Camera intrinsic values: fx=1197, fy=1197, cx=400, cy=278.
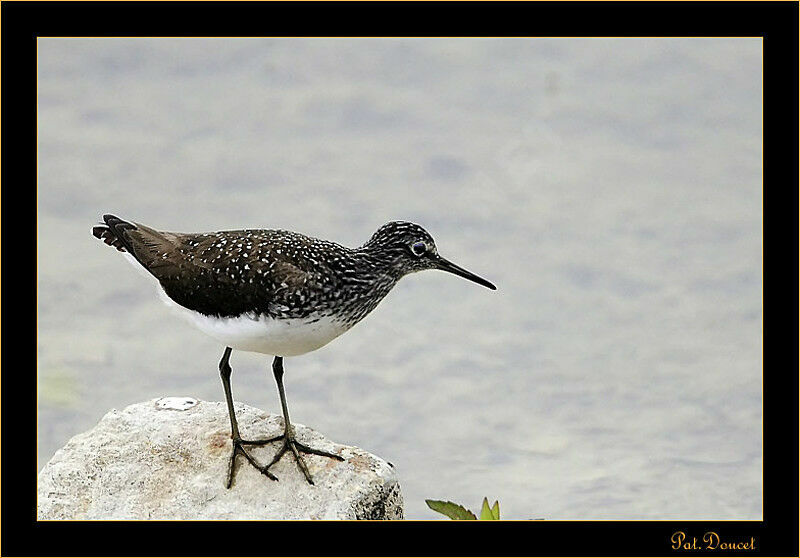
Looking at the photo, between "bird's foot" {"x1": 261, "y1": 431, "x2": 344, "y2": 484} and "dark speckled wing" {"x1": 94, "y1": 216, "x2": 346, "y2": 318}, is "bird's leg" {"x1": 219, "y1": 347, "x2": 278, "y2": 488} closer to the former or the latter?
"bird's foot" {"x1": 261, "y1": 431, "x2": 344, "y2": 484}

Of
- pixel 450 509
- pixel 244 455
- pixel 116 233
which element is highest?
pixel 116 233

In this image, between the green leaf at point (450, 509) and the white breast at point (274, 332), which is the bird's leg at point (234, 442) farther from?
the green leaf at point (450, 509)

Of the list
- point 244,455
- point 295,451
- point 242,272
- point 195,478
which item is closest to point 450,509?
point 295,451

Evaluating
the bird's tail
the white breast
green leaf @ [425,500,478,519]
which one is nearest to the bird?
the white breast

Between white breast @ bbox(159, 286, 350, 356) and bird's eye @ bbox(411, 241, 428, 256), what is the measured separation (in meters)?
0.66

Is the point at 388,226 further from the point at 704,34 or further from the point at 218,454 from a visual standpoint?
the point at 704,34

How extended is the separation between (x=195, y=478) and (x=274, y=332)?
1087 mm

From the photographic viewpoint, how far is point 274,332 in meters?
6.99

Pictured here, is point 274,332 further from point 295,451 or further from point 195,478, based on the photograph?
point 195,478

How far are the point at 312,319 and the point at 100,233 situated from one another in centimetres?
193

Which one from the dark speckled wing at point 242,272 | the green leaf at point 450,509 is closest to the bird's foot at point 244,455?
the dark speckled wing at point 242,272

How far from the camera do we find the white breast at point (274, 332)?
23.0 ft

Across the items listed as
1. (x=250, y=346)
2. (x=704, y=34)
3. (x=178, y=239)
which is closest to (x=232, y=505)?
(x=250, y=346)

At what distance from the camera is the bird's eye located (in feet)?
24.4
